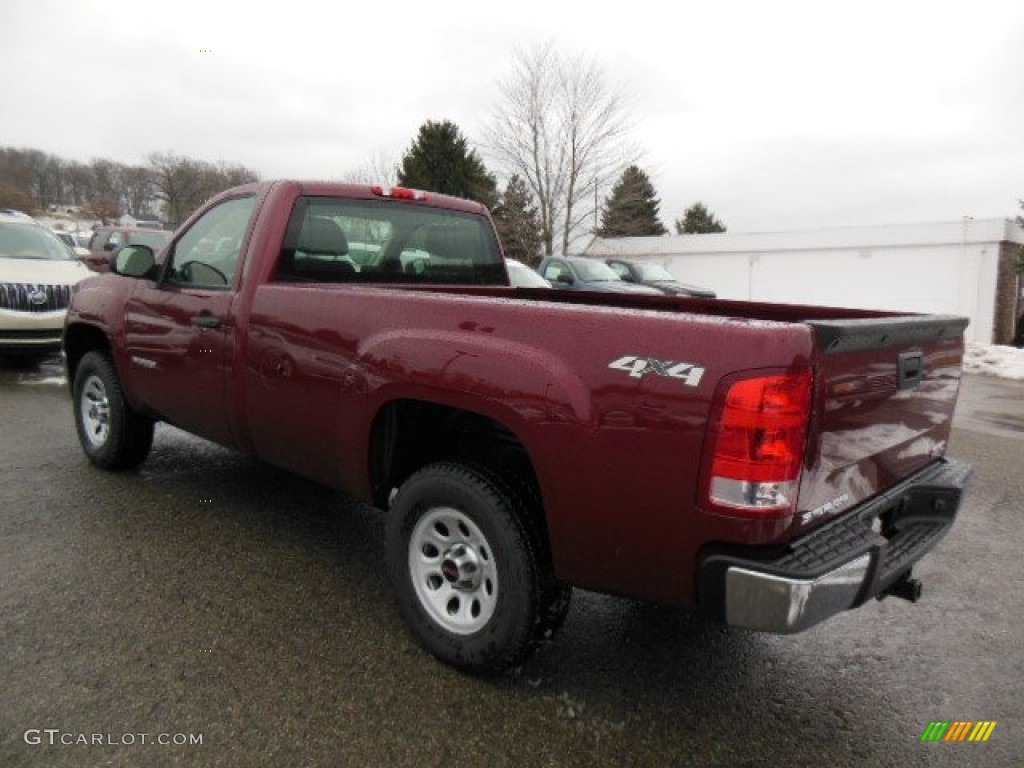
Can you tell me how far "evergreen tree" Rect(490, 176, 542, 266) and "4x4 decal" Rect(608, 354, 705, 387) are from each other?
3257 centimetres

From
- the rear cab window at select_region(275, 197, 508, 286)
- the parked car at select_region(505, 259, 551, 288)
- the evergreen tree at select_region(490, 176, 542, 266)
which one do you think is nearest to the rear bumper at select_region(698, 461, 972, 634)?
the rear cab window at select_region(275, 197, 508, 286)

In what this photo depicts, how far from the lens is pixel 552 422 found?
89.0 inches

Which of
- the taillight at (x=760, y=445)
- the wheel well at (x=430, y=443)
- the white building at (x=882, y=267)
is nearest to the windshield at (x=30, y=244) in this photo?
the wheel well at (x=430, y=443)

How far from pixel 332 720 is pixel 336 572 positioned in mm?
1170

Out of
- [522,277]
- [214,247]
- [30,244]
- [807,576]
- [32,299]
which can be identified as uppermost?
[30,244]

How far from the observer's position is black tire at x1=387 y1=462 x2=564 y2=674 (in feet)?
8.02

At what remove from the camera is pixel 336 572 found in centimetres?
350

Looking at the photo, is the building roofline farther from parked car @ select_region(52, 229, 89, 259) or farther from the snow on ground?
parked car @ select_region(52, 229, 89, 259)

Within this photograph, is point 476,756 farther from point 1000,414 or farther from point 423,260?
point 1000,414

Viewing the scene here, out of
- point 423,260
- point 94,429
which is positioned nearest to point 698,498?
point 423,260

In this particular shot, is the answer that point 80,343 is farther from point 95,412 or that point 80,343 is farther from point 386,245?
point 386,245

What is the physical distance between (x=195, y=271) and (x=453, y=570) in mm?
2254

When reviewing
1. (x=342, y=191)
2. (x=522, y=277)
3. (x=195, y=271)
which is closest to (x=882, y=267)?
(x=522, y=277)

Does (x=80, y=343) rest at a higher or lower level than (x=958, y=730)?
higher
